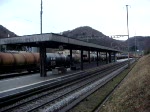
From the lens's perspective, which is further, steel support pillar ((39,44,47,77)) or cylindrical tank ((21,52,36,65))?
cylindrical tank ((21,52,36,65))

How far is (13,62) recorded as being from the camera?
32.1 meters

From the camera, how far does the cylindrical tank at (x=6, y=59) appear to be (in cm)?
3006

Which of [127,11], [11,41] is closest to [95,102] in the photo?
[11,41]

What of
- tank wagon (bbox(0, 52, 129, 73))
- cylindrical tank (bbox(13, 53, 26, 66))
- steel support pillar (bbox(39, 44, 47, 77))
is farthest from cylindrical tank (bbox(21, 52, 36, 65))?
steel support pillar (bbox(39, 44, 47, 77))

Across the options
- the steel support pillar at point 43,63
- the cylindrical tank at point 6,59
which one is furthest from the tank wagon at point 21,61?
the steel support pillar at point 43,63

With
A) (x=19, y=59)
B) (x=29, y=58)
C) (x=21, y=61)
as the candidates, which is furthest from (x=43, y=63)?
(x=29, y=58)

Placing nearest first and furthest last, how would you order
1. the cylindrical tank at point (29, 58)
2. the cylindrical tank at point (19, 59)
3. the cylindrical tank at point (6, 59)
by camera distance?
the cylindrical tank at point (6, 59) < the cylindrical tank at point (19, 59) < the cylindrical tank at point (29, 58)

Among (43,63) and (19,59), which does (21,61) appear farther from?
(43,63)

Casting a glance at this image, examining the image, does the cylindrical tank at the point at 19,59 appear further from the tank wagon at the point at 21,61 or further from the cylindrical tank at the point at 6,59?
the cylindrical tank at the point at 6,59

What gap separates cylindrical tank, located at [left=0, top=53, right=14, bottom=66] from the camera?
3006 cm

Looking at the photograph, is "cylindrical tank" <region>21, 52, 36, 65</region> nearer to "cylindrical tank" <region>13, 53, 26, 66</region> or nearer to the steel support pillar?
Result: "cylindrical tank" <region>13, 53, 26, 66</region>

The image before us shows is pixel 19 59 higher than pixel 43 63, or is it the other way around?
pixel 19 59

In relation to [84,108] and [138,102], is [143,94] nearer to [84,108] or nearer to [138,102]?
[138,102]

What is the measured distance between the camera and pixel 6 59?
30703 millimetres
